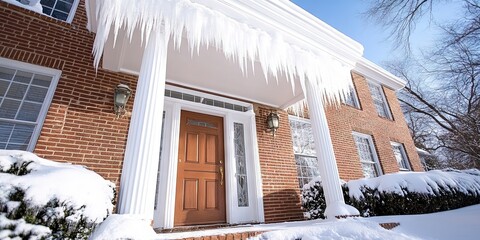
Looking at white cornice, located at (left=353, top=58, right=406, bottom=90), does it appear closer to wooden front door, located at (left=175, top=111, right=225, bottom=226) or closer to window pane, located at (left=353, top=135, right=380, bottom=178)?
window pane, located at (left=353, top=135, right=380, bottom=178)

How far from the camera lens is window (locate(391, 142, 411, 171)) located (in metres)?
7.20

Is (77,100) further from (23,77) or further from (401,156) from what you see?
(401,156)

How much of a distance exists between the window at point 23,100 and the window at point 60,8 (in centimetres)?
110

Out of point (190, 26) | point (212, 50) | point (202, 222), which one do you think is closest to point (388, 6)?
point (212, 50)

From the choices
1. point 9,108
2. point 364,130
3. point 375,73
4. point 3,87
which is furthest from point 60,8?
point 375,73

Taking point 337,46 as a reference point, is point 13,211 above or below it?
below

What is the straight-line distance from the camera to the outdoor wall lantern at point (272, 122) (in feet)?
15.2

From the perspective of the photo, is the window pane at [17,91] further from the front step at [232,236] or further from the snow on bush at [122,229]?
the front step at [232,236]

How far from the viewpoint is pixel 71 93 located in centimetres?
313

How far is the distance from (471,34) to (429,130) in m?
13.2

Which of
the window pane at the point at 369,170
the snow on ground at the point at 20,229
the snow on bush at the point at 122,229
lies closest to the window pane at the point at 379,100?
the window pane at the point at 369,170

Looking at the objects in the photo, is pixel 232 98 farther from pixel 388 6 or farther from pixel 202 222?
pixel 388 6

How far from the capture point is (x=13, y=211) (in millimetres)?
1231

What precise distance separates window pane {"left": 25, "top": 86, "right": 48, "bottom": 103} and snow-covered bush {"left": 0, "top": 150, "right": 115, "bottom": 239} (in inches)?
80.4
